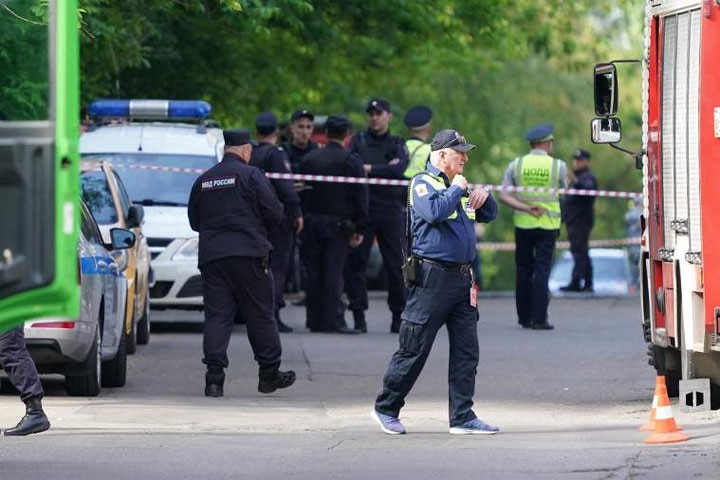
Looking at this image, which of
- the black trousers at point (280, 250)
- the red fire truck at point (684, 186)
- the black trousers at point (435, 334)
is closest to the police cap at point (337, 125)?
the black trousers at point (280, 250)

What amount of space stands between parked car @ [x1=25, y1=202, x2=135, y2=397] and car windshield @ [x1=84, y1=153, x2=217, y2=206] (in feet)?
13.2

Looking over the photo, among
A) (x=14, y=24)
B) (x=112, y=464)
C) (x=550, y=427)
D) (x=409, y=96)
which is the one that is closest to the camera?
(x=14, y=24)

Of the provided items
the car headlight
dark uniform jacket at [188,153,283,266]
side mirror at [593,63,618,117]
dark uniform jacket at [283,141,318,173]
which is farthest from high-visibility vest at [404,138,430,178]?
side mirror at [593,63,618,117]

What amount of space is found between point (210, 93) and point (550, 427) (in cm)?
1403

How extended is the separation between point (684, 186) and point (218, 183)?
340cm

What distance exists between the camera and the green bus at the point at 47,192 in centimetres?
759

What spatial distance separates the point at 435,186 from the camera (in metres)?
10.8

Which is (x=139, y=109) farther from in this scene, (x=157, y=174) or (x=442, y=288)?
(x=442, y=288)

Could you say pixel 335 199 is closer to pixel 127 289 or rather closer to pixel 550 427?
pixel 127 289

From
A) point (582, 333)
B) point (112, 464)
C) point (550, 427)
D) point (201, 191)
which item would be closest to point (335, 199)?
point (582, 333)

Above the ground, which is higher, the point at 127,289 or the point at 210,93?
the point at 210,93

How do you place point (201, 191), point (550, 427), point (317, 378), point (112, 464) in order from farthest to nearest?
point (317, 378) → point (201, 191) → point (550, 427) → point (112, 464)

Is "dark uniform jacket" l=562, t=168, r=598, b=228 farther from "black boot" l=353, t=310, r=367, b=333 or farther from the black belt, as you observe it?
the black belt

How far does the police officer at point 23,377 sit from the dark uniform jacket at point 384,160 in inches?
308
